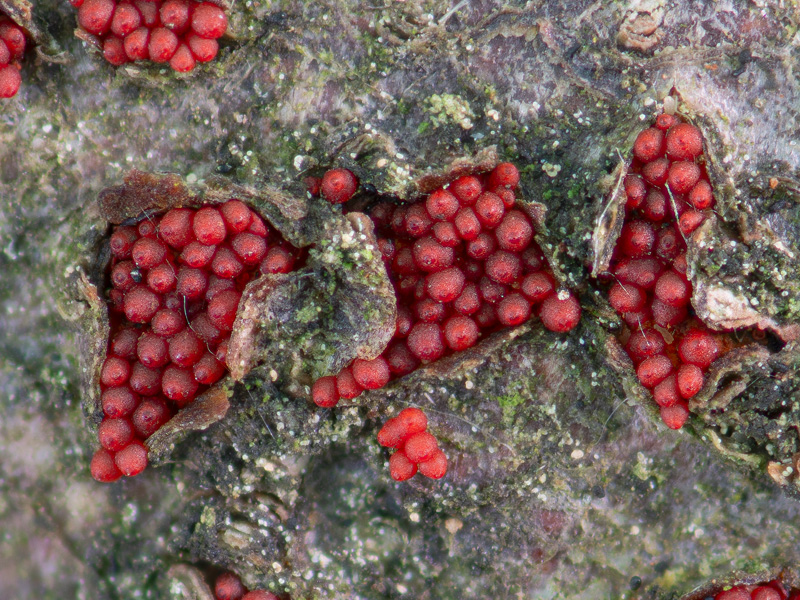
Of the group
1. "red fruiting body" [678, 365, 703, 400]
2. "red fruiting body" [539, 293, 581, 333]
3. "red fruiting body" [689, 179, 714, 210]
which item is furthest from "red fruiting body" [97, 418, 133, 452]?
"red fruiting body" [689, 179, 714, 210]

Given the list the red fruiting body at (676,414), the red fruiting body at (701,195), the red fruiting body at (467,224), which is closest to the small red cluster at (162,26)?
the red fruiting body at (467,224)

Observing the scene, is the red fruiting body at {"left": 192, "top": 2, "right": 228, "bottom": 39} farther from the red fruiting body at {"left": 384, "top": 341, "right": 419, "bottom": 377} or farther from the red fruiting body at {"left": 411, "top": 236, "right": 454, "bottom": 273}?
the red fruiting body at {"left": 384, "top": 341, "right": 419, "bottom": 377}

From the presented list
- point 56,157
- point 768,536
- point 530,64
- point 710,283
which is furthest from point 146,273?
point 768,536

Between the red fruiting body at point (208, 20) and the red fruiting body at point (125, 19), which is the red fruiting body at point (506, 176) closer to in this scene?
the red fruiting body at point (208, 20)

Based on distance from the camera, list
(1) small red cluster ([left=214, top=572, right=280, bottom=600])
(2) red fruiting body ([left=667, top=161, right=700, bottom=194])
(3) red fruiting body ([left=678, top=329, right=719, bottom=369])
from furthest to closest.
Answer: (1) small red cluster ([left=214, top=572, right=280, bottom=600]) → (3) red fruiting body ([left=678, top=329, right=719, bottom=369]) → (2) red fruiting body ([left=667, top=161, right=700, bottom=194])

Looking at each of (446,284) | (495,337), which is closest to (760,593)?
(495,337)

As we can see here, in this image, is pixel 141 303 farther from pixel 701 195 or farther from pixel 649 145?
pixel 701 195
